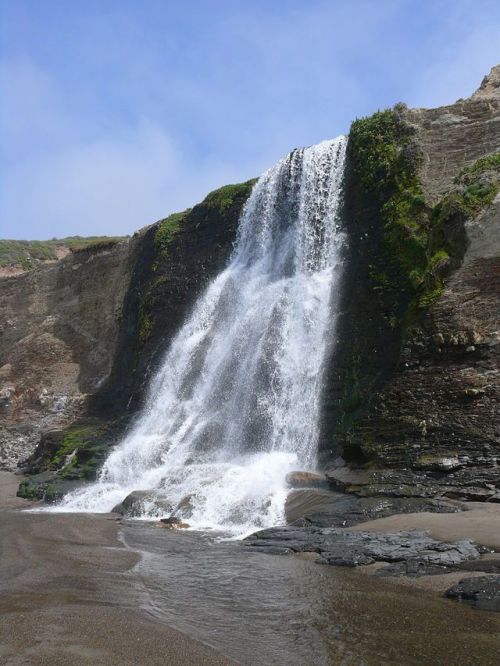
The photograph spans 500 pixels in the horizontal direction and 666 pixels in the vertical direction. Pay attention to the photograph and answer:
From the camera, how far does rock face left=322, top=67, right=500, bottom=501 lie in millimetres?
11875

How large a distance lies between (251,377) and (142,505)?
560cm

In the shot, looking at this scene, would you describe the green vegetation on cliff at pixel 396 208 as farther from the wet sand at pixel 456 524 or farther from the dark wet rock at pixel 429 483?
the wet sand at pixel 456 524

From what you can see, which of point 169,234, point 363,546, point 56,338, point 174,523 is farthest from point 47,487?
point 56,338

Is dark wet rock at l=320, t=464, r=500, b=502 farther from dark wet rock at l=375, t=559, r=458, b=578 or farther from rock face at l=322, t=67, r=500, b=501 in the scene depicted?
dark wet rock at l=375, t=559, r=458, b=578

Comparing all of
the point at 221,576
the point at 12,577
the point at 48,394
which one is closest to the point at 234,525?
the point at 221,576

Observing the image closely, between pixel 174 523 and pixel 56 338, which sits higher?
pixel 56 338

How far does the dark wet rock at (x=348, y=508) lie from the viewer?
1063cm

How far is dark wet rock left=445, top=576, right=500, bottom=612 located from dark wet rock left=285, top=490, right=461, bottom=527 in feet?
11.7

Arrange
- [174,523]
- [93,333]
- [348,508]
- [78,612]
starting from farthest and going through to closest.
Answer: [93,333] < [174,523] < [348,508] < [78,612]

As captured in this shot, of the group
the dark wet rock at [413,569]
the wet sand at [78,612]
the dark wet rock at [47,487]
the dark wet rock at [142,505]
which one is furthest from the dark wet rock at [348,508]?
the dark wet rock at [47,487]

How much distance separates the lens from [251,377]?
1878 centimetres

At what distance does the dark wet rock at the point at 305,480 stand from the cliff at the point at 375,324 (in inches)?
25.3

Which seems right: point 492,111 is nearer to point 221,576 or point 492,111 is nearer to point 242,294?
point 242,294

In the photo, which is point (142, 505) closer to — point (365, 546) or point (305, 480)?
point (305, 480)
